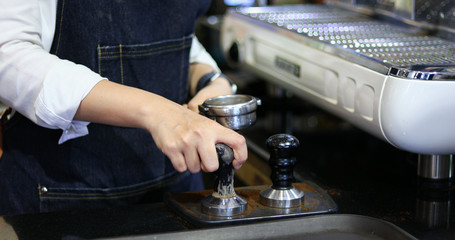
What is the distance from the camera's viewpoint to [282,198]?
992 millimetres

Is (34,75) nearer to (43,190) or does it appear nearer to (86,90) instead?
(86,90)

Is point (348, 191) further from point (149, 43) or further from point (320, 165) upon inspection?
point (149, 43)

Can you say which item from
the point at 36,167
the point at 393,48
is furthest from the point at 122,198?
the point at 393,48

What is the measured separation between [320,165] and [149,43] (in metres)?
0.44

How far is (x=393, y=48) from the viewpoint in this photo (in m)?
1.14

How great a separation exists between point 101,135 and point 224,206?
374 millimetres

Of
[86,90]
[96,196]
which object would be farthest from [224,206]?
[96,196]

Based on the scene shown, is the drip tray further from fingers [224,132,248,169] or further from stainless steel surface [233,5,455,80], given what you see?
stainless steel surface [233,5,455,80]

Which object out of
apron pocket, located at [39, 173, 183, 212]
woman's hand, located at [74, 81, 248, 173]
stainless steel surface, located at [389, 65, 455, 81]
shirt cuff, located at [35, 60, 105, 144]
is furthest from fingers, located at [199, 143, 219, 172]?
apron pocket, located at [39, 173, 183, 212]

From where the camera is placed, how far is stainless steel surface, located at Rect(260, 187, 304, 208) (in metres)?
0.99

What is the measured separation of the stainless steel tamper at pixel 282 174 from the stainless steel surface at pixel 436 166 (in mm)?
271

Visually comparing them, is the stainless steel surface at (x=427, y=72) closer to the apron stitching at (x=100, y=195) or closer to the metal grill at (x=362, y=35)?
the metal grill at (x=362, y=35)

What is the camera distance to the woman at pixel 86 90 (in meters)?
0.97

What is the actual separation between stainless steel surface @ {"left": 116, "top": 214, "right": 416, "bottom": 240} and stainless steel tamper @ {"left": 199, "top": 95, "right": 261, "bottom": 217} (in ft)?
0.14
